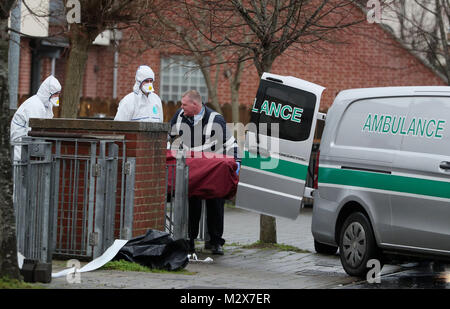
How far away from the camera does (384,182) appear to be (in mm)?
10625

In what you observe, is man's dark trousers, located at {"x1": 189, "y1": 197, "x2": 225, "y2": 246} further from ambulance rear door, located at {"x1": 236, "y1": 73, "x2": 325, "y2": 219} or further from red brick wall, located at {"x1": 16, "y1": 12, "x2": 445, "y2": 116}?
red brick wall, located at {"x1": 16, "y1": 12, "x2": 445, "y2": 116}

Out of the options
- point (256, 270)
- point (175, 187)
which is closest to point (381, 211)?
point (256, 270)

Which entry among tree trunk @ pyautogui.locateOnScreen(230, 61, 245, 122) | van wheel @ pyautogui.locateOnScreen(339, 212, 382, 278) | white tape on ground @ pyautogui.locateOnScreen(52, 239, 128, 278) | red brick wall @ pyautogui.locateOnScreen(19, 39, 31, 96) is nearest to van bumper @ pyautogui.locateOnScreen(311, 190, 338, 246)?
van wheel @ pyautogui.locateOnScreen(339, 212, 382, 278)

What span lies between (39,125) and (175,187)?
1760 millimetres

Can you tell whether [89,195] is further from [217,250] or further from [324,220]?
[324,220]

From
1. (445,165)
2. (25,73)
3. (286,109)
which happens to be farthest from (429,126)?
(25,73)

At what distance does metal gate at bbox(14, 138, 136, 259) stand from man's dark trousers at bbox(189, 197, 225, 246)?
5.08 feet

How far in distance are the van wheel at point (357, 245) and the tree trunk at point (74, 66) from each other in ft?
19.4

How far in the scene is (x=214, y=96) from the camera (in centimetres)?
2238

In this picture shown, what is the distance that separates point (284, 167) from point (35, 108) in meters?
3.92

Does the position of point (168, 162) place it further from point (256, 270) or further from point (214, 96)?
point (214, 96)

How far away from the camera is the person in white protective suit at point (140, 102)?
13320 millimetres

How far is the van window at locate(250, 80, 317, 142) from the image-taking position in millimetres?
11406
